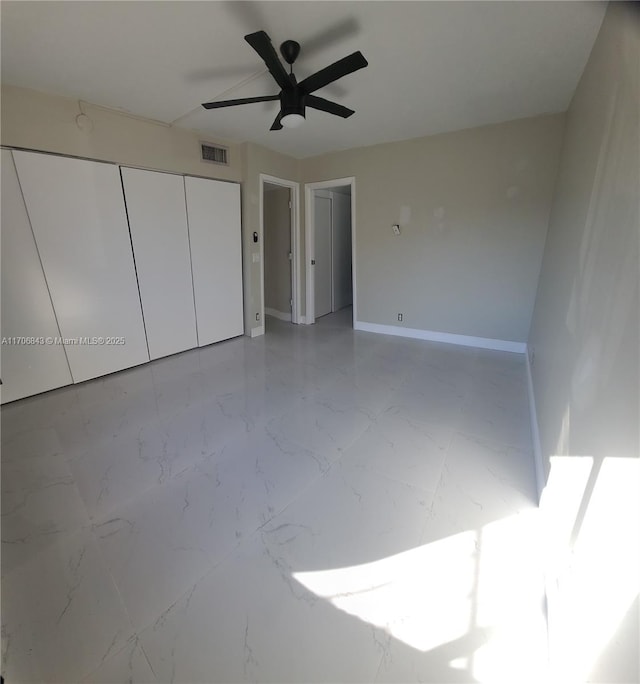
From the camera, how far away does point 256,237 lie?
14.7 feet

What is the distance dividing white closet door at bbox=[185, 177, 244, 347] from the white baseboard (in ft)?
6.26

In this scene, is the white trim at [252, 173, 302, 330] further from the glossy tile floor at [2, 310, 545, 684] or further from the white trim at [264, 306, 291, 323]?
the glossy tile floor at [2, 310, 545, 684]

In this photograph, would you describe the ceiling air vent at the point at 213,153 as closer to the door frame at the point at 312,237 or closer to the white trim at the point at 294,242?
the white trim at the point at 294,242

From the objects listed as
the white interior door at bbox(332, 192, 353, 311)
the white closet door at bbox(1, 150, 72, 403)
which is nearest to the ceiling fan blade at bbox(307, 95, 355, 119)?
the white closet door at bbox(1, 150, 72, 403)

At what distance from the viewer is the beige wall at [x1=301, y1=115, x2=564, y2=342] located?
3.48 m

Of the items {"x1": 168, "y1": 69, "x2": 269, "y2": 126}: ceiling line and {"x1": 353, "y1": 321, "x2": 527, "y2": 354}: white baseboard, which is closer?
{"x1": 168, "y1": 69, "x2": 269, "y2": 126}: ceiling line

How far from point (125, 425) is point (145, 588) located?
4.82ft

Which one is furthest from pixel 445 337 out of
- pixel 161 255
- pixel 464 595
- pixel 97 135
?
pixel 97 135

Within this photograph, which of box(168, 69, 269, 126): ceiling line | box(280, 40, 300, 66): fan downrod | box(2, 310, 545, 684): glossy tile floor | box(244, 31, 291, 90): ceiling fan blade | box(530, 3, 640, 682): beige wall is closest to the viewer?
box(530, 3, 640, 682): beige wall

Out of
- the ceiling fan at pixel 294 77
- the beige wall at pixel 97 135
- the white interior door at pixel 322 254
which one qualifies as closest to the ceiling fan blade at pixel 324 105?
the ceiling fan at pixel 294 77

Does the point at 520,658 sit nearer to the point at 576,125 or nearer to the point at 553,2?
the point at 553,2

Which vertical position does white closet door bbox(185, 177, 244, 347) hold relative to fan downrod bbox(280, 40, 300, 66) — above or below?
below

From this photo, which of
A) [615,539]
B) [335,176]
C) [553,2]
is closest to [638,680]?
[615,539]

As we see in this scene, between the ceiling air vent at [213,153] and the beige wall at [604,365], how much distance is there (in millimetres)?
3575
